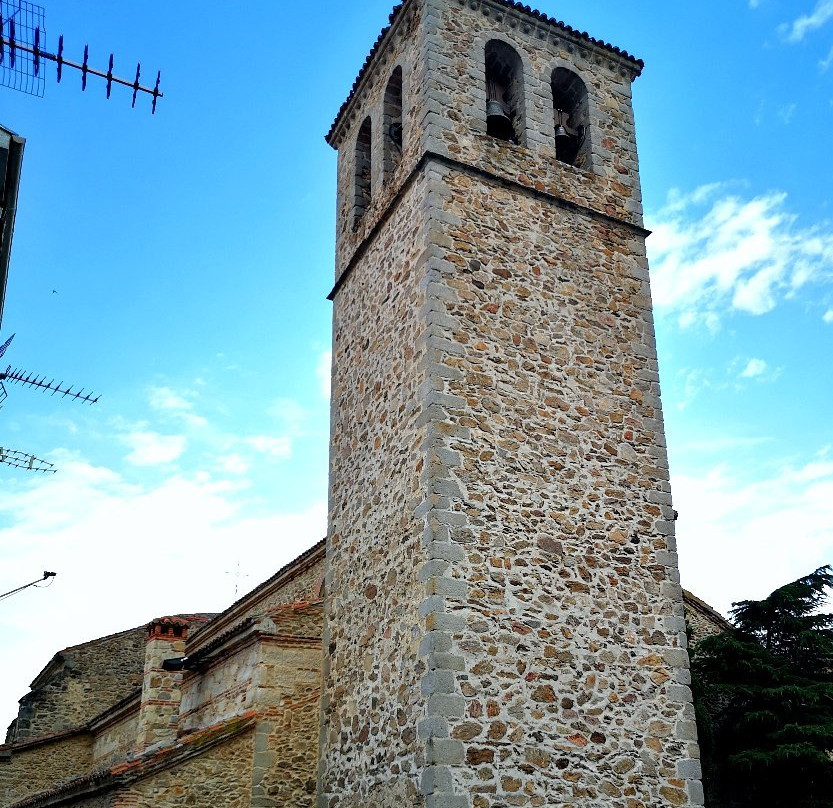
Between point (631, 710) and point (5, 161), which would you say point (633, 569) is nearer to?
point (631, 710)

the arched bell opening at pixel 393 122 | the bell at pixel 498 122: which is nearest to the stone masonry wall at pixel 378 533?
the arched bell opening at pixel 393 122

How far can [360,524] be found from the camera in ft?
38.7

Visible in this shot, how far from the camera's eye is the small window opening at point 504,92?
43.1 ft

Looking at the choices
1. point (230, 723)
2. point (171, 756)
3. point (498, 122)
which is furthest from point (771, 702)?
point (498, 122)

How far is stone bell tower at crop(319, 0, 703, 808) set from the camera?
9539mm

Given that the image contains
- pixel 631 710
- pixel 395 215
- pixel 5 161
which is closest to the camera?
pixel 5 161

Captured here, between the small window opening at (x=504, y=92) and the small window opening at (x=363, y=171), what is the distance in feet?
6.93

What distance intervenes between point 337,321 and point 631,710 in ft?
23.1

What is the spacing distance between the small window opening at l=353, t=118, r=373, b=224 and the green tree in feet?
28.9

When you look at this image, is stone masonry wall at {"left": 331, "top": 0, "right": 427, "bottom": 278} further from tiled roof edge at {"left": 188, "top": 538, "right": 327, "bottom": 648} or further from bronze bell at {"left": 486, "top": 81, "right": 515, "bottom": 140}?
tiled roof edge at {"left": 188, "top": 538, "right": 327, "bottom": 648}

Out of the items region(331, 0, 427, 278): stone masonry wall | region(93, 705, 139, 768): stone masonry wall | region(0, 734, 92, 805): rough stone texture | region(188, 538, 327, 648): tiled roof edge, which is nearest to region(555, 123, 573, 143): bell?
region(331, 0, 427, 278): stone masonry wall

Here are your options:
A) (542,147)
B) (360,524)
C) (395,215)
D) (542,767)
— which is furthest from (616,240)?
(542,767)

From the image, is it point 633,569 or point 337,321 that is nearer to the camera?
point 633,569

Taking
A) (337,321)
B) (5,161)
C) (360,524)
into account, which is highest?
(337,321)
